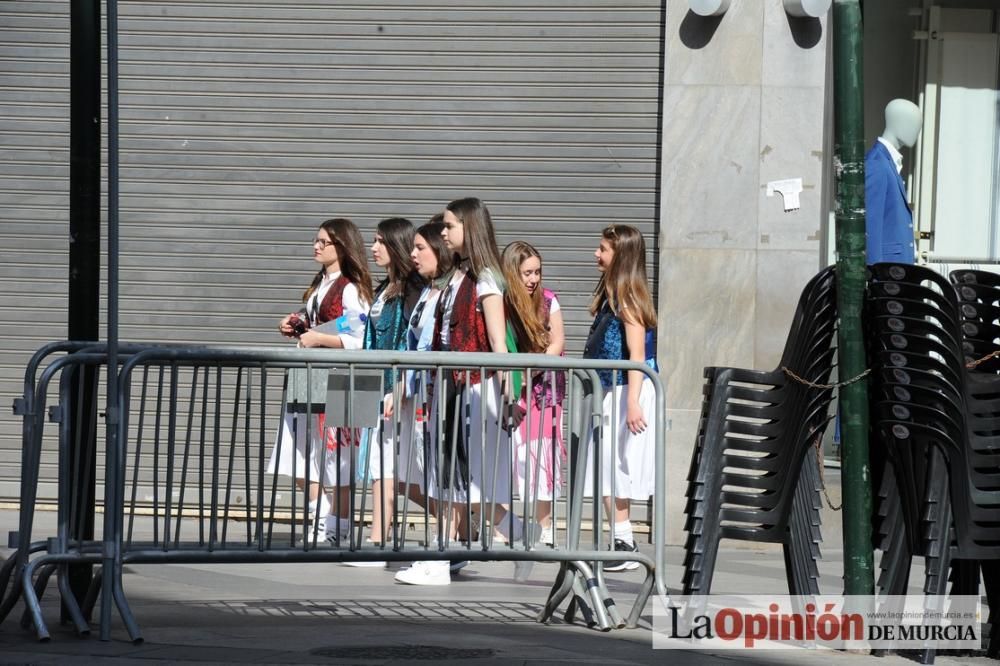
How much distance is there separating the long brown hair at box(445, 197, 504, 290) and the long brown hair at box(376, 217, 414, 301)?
989 millimetres

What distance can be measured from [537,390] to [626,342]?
1.34 meters

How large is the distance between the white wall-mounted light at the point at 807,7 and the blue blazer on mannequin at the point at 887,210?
5.72 feet

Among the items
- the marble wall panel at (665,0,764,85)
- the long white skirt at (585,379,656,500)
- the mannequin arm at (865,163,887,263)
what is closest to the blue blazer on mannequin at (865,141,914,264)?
the mannequin arm at (865,163,887,263)

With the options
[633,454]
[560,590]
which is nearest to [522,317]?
[633,454]

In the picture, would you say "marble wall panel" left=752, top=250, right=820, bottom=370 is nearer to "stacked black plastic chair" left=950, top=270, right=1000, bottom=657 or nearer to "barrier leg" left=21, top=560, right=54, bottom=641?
"stacked black plastic chair" left=950, top=270, right=1000, bottom=657

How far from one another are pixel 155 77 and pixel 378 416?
222 inches

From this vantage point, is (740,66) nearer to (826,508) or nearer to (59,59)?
(826,508)

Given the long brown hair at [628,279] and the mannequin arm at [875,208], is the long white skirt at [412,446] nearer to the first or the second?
the long brown hair at [628,279]

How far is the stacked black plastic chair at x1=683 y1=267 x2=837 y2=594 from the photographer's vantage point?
22.2 ft

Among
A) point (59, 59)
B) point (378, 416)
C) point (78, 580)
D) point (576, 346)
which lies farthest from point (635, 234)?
point (59, 59)

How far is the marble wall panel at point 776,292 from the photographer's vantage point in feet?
37.0

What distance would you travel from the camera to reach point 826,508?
11.2m

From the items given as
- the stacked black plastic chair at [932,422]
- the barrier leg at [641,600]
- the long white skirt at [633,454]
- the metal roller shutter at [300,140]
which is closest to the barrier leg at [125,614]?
the barrier leg at [641,600]

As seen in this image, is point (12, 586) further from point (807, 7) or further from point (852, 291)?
point (807, 7)
